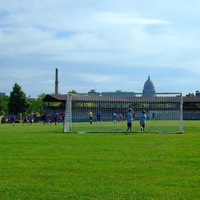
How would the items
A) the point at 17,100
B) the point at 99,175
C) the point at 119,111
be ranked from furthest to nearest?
the point at 17,100 < the point at 119,111 < the point at 99,175

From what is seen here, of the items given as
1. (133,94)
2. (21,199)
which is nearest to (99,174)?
(21,199)

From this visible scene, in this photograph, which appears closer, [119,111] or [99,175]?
[99,175]

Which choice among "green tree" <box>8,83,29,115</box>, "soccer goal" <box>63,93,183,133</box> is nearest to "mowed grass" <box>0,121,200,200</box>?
"soccer goal" <box>63,93,183,133</box>

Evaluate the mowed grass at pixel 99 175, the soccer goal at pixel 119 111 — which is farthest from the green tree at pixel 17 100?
the mowed grass at pixel 99 175

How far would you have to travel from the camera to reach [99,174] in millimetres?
12328

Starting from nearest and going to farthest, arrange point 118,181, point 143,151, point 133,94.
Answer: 1. point 118,181
2. point 143,151
3. point 133,94

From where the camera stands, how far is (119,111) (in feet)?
170

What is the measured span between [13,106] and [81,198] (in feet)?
288

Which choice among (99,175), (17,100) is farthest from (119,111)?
(17,100)

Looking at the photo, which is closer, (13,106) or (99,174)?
(99,174)

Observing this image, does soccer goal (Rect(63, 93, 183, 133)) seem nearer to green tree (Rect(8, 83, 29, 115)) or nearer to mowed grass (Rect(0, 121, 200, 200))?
mowed grass (Rect(0, 121, 200, 200))

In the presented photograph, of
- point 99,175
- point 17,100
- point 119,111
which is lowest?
point 99,175

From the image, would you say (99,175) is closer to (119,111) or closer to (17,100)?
(119,111)

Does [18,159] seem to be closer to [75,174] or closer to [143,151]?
[75,174]
